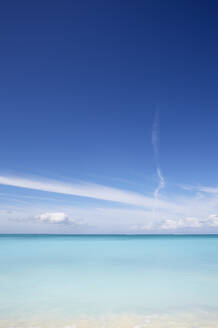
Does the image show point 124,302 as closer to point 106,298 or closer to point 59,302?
point 106,298

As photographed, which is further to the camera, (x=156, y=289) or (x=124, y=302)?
(x=156, y=289)

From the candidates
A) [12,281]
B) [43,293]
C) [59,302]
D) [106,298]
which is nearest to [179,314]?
[106,298]

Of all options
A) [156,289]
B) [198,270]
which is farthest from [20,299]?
[198,270]

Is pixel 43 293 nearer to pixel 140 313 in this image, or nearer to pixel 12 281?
pixel 12 281

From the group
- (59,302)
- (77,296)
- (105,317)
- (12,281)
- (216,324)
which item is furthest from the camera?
(12,281)

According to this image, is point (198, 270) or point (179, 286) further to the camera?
point (198, 270)

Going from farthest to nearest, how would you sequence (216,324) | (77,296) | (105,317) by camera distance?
(77,296), (105,317), (216,324)

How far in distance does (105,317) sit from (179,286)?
373cm

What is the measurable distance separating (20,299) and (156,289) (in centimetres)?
419

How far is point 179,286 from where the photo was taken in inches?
313

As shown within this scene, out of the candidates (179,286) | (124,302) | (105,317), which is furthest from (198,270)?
(105,317)

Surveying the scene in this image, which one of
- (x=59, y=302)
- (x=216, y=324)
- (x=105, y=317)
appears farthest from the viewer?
(x=59, y=302)

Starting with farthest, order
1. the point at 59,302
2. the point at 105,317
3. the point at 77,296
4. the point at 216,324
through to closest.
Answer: the point at 77,296 → the point at 59,302 → the point at 105,317 → the point at 216,324

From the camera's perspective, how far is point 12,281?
8750 mm
